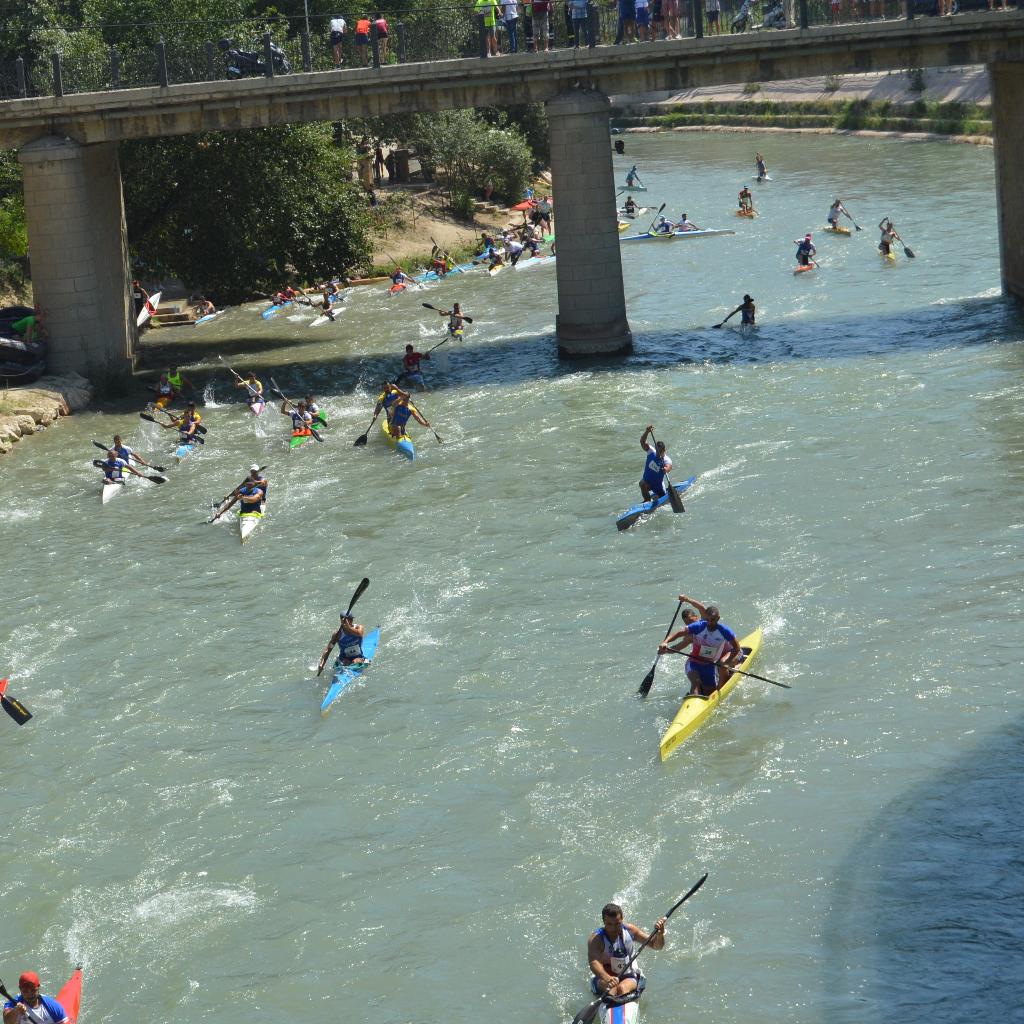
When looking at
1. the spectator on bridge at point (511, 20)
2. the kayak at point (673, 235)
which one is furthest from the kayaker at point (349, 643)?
the kayak at point (673, 235)

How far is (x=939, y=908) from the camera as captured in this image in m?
14.7

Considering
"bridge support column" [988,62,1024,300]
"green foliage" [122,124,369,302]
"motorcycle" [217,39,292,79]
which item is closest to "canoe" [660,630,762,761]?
"motorcycle" [217,39,292,79]

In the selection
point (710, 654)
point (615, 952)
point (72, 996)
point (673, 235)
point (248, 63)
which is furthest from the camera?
point (673, 235)

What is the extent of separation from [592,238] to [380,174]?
97.0 feet

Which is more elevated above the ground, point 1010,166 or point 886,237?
point 1010,166

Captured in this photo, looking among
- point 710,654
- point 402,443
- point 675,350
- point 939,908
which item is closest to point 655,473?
point 402,443

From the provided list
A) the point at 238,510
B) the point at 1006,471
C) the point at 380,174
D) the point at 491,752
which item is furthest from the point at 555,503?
the point at 380,174

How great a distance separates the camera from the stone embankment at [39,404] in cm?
3331

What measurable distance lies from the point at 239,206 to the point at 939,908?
3144cm

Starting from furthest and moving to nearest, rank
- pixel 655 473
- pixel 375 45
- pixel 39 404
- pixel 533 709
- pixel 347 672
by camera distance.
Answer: pixel 375 45 → pixel 39 404 → pixel 655 473 → pixel 347 672 → pixel 533 709

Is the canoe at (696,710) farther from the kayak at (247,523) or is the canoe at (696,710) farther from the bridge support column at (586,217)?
the bridge support column at (586,217)

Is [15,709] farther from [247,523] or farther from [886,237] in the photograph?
[886,237]

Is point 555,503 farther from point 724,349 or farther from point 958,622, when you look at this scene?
point 724,349

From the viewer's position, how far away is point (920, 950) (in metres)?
14.1
